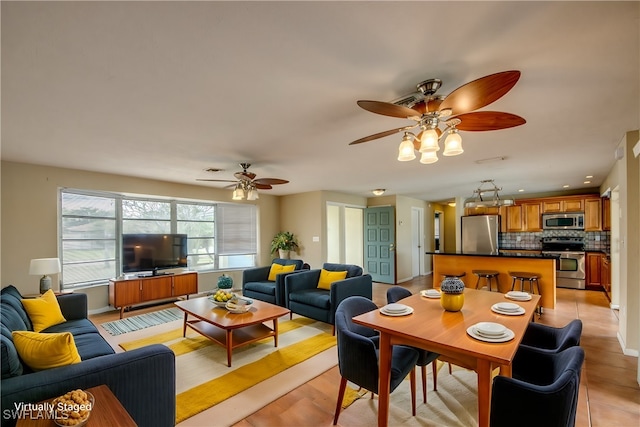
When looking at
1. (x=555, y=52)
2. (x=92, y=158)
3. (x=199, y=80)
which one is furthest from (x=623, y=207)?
(x=92, y=158)

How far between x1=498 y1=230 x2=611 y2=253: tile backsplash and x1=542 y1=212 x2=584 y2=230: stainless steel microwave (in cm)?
20

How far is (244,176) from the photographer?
12.7 feet

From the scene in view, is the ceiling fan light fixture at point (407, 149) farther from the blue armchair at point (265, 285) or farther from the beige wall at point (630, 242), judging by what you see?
the blue armchair at point (265, 285)

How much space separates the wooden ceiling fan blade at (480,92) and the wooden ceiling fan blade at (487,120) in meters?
0.14

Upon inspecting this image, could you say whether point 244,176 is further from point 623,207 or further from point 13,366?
point 623,207

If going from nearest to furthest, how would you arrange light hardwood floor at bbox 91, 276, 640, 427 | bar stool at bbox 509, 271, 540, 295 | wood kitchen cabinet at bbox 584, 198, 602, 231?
light hardwood floor at bbox 91, 276, 640, 427, bar stool at bbox 509, 271, 540, 295, wood kitchen cabinet at bbox 584, 198, 602, 231

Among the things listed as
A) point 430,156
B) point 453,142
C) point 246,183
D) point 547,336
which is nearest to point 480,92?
point 453,142

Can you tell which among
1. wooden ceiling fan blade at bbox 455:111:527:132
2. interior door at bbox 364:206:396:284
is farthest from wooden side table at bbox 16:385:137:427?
interior door at bbox 364:206:396:284

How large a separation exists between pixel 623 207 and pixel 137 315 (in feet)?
21.6

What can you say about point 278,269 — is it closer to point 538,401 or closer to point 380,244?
point 380,244

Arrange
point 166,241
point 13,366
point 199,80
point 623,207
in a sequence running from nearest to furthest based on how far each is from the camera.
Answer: point 13,366 < point 199,80 < point 623,207 < point 166,241

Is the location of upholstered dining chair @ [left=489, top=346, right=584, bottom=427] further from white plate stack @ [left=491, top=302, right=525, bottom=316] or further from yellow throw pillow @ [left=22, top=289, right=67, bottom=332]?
yellow throw pillow @ [left=22, top=289, right=67, bottom=332]

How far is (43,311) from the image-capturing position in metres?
2.82

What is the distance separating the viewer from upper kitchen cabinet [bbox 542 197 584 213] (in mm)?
6801
